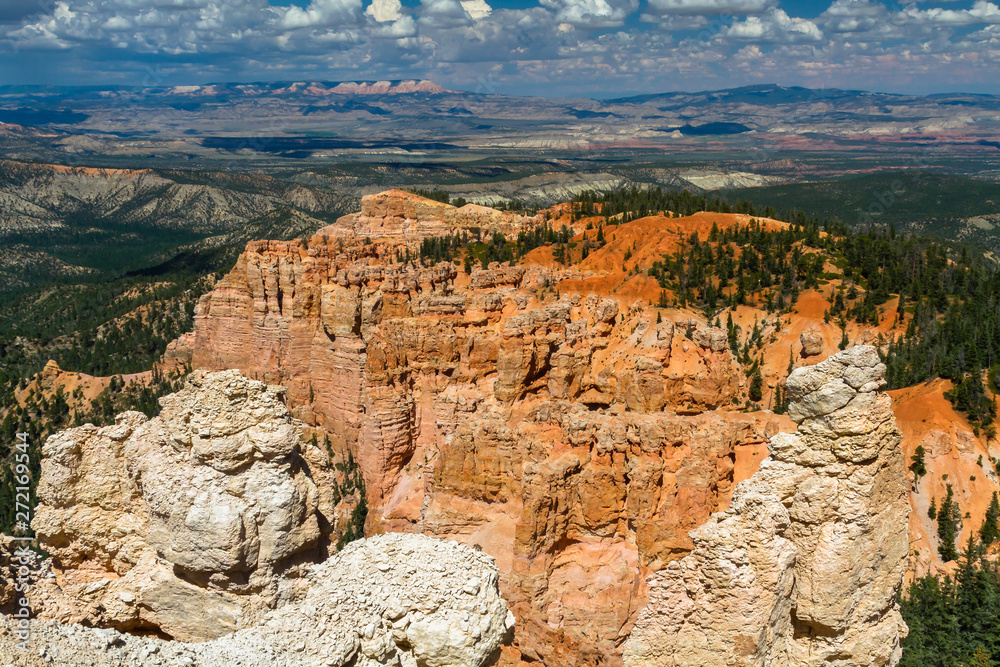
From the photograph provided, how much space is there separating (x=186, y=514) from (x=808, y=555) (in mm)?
12300

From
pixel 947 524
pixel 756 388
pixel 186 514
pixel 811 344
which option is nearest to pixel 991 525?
pixel 947 524

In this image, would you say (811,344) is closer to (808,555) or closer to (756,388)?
(756,388)

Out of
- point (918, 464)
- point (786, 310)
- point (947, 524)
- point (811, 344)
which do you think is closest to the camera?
point (947, 524)

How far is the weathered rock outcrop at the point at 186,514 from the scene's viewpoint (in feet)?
49.8

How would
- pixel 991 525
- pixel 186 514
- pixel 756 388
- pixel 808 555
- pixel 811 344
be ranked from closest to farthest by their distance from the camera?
pixel 808 555
pixel 186 514
pixel 991 525
pixel 756 388
pixel 811 344

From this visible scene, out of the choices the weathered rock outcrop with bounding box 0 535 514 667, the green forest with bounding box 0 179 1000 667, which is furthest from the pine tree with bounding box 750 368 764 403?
the weathered rock outcrop with bounding box 0 535 514 667

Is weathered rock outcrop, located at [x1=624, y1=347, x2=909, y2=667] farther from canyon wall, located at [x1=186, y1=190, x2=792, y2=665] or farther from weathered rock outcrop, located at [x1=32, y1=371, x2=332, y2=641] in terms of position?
canyon wall, located at [x1=186, y1=190, x2=792, y2=665]

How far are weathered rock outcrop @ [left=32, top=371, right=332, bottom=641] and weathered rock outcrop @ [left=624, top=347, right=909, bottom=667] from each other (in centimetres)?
780

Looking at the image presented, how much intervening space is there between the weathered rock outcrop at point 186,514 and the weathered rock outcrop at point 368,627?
5.81ft

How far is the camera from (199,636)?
1567 centimetres

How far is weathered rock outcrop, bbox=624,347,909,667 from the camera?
13.6m

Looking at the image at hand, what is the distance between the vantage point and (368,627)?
12891 millimetres

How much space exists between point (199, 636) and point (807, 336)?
4729 cm

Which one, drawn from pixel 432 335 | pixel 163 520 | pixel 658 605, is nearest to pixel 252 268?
pixel 432 335
